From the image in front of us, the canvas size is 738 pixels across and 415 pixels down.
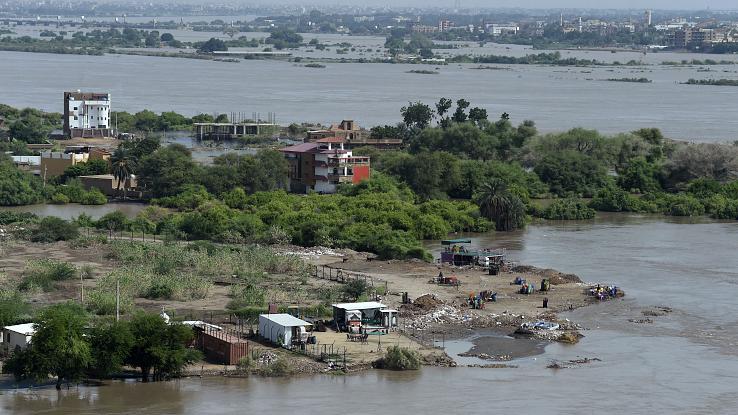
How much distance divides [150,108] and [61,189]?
1781cm

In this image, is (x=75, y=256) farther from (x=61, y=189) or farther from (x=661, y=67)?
(x=661, y=67)

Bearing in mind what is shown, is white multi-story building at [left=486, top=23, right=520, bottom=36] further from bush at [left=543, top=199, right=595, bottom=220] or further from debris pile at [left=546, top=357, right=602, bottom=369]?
debris pile at [left=546, top=357, right=602, bottom=369]

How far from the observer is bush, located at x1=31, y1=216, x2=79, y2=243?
723 inches

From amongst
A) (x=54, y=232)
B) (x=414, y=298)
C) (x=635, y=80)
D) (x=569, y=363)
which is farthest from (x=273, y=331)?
(x=635, y=80)

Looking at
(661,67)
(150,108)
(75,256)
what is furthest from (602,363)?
(661,67)

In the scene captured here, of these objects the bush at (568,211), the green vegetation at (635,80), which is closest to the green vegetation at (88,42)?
the green vegetation at (635,80)

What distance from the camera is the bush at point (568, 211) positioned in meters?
22.5

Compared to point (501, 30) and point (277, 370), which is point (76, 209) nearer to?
point (277, 370)

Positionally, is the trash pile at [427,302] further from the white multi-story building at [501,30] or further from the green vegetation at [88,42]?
the white multi-story building at [501,30]

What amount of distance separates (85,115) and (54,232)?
1528 cm

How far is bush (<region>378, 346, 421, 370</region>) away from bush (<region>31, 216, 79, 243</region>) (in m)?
6.91

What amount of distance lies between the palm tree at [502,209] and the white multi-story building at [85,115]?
1392cm

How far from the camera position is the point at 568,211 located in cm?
2259

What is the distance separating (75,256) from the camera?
17.4 m
